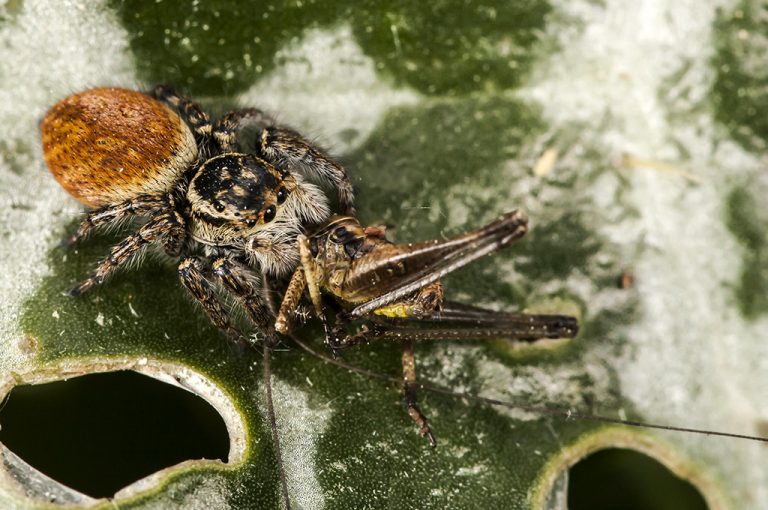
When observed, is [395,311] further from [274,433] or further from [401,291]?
[274,433]

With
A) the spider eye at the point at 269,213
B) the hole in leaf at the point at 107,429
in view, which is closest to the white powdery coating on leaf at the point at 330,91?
the spider eye at the point at 269,213

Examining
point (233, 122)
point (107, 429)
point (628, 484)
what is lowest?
point (628, 484)

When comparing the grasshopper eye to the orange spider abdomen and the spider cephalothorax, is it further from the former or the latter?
the orange spider abdomen

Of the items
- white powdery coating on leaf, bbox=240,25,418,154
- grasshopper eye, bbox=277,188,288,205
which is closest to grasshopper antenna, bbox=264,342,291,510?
grasshopper eye, bbox=277,188,288,205

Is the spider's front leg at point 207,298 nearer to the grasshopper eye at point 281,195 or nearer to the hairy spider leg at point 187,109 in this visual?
the grasshopper eye at point 281,195

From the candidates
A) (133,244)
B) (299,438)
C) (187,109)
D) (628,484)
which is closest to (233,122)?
Result: (187,109)

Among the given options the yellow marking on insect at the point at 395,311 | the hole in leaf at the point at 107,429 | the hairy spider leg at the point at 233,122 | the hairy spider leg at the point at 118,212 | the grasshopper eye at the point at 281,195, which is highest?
the hairy spider leg at the point at 233,122
